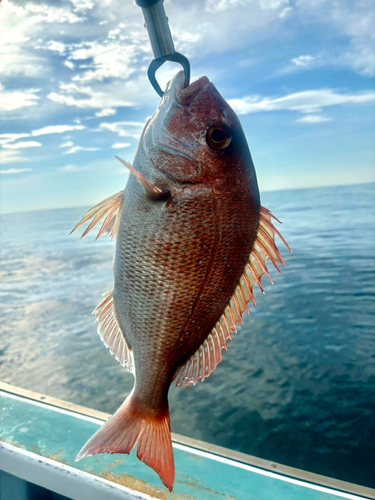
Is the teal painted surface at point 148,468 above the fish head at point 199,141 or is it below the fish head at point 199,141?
below

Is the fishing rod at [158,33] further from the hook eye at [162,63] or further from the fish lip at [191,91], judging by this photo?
the fish lip at [191,91]

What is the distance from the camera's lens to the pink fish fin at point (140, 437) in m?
0.86

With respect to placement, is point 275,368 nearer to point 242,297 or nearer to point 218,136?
point 242,297

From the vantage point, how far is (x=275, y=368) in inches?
180

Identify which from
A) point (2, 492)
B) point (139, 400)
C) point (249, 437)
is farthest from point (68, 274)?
point (139, 400)

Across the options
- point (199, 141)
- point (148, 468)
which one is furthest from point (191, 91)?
point (148, 468)

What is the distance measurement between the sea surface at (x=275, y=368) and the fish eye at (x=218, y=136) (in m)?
1.75

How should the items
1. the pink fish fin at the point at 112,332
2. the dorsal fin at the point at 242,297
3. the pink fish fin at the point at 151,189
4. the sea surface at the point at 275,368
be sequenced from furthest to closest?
the sea surface at the point at 275,368
the pink fish fin at the point at 112,332
the dorsal fin at the point at 242,297
the pink fish fin at the point at 151,189

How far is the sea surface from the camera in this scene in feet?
11.6

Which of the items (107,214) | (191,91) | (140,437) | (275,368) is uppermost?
(191,91)

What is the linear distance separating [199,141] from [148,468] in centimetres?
162

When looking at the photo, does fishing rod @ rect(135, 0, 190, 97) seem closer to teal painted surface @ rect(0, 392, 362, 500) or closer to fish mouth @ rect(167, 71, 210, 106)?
fish mouth @ rect(167, 71, 210, 106)

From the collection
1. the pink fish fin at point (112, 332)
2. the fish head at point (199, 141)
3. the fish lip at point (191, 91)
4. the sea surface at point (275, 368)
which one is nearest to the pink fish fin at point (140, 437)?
the pink fish fin at point (112, 332)

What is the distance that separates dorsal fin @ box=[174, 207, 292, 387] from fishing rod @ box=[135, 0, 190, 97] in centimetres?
41
